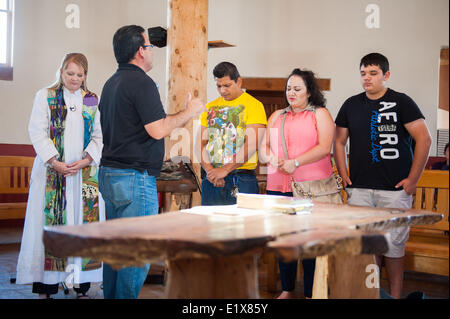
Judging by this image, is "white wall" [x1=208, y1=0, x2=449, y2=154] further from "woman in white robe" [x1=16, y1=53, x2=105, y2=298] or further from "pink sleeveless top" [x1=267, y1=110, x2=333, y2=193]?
"pink sleeveless top" [x1=267, y1=110, x2=333, y2=193]

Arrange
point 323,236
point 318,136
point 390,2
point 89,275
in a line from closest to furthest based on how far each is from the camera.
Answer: point 323,236, point 318,136, point 89,275, point 390,2

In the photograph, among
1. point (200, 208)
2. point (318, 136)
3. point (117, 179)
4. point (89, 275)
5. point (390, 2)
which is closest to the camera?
point (200, 208)

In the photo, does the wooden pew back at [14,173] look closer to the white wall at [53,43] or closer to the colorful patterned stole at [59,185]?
the white wall at [53,43]

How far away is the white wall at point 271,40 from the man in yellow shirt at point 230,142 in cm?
326

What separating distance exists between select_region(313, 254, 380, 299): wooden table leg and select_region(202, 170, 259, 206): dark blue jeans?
3.84 ft

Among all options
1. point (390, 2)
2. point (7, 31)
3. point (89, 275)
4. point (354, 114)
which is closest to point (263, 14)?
point (390, 2)

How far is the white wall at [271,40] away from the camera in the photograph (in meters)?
6.86

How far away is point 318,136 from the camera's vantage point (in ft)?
11.0

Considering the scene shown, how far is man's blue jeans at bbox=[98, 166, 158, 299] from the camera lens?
2.68m

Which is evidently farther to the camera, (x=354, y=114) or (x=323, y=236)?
(x=354, y=114)

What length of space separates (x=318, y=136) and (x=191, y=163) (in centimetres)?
113

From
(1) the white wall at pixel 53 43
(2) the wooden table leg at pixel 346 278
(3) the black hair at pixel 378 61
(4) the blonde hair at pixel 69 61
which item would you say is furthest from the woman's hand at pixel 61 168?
(1) the white wall at pixel 53 43

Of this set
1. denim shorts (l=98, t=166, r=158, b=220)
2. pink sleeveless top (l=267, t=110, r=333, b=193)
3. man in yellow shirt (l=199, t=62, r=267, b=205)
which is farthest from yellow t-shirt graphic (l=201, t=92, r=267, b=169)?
denim shorts (l=98, t=166, r=158, b=220)
